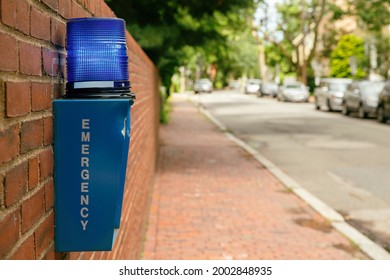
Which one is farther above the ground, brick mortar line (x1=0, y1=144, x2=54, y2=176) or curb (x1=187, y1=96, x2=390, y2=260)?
brick mortar line (x1=0, y1=144, x2=54, y2=176)

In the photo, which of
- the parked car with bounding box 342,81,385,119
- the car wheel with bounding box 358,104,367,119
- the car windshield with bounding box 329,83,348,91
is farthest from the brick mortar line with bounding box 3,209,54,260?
the car windshield with bounding box 329,83,348,91

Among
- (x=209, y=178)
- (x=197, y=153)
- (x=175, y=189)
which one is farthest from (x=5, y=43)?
(x=197, y=153)

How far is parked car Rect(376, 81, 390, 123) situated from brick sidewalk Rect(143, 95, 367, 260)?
1108 centimetres

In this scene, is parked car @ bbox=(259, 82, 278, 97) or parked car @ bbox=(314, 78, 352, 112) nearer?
parked car @ bbox=(314, 78, 352, 112)

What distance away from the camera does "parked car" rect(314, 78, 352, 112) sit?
2922cm

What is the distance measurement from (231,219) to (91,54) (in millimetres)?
5297

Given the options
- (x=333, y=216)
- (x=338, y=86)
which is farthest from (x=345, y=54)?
(x=333, y=216)

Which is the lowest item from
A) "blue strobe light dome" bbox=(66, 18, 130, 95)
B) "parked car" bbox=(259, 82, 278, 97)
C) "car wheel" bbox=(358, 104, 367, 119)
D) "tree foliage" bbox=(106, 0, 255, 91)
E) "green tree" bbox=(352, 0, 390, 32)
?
"car wheel" bbox=(358, 104, 367, 119)

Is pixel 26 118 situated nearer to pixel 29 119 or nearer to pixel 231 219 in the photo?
pixel 29 119

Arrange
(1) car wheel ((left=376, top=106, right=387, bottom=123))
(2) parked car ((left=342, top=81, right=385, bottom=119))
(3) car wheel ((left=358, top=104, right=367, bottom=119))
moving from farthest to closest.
Result: (3) car wheel ((left=358, top=104, right=367, bottom=119))
(2) parked car ((left=342, top=81, right=385, bottom=119))
(1) car wheel ((left=376, top=106, right=387, bottom=123))

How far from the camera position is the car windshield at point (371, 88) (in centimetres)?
2448

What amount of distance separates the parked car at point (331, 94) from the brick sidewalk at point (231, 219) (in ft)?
59.8

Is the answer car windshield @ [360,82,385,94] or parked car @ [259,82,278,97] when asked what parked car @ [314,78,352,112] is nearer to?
car windshield @ [360,82,385,94]
